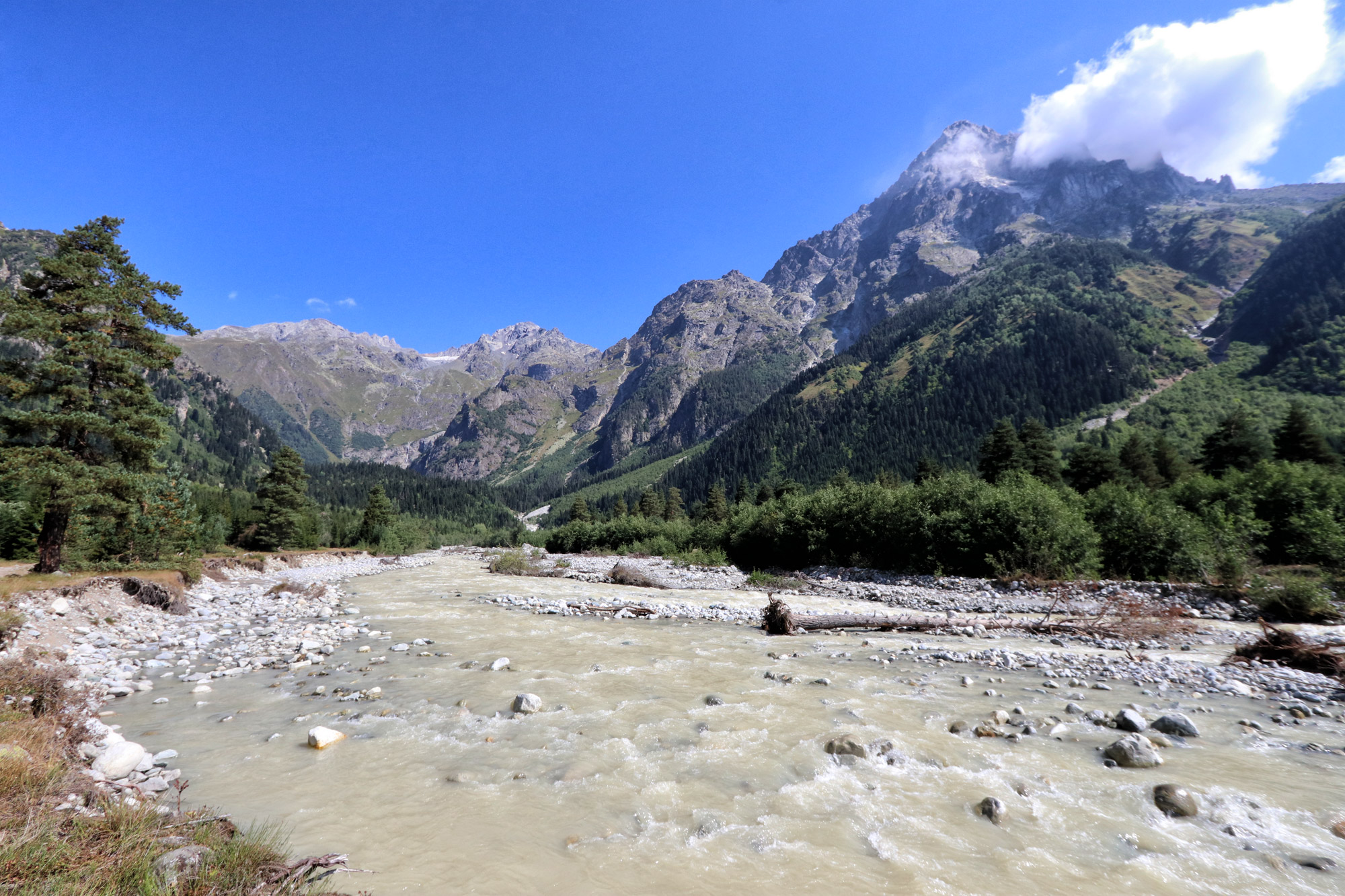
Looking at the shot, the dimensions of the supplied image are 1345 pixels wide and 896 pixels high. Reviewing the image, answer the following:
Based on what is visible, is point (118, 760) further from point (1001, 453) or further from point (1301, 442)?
point (1301, 442)

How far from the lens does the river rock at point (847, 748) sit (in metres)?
6.29

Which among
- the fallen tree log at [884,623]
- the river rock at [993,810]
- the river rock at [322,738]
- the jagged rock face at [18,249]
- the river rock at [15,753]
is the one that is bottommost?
the fallen tree log at [884,623]

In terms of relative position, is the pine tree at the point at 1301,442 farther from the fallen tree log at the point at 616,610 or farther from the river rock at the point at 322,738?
the river rock at the point at 322,738

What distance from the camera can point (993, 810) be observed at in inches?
190

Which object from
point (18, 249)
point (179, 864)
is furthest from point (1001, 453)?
point (18, 249)

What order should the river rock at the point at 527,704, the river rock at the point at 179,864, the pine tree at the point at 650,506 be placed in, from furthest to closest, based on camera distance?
1. the pine tree at the point at 650,506
2. the river rock at the point at 527,704
3. the river rock at the point at 179,864

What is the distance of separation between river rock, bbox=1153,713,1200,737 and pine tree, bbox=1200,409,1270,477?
→ 48.3 meters

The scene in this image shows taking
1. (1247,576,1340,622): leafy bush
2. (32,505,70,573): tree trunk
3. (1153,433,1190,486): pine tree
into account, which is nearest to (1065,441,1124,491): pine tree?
(1153,433,1190,486): pine tree

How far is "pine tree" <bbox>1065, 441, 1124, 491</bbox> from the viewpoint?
41438mm

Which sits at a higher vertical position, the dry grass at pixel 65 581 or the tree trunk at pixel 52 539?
the tree trunk at pixel 52 539

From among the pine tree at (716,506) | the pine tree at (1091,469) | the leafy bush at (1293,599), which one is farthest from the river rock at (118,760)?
the pine tree at (716,506)

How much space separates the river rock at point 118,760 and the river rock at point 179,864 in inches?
132

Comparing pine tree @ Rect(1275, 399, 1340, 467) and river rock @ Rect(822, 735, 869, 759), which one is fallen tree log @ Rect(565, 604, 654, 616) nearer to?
river rock @ Rect(822, 735, 869, 759)

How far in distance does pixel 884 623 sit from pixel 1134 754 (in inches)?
400
